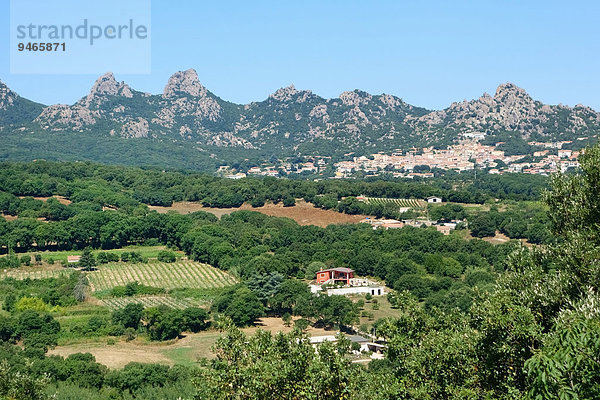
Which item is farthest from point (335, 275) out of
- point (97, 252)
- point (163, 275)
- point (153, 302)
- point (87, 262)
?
point (97, 252)

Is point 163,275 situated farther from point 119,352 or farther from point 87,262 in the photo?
point 119,352

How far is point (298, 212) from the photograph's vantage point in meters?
87.2

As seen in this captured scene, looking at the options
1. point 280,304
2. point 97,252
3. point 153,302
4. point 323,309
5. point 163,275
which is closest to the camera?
point 323,309

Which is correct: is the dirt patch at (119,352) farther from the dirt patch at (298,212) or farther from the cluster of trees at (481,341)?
the dirt patch at (298,212)

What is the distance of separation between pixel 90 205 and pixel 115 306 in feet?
121

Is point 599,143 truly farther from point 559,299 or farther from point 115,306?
point 115,306

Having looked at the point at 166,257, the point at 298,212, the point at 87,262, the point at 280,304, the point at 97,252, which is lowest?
the point at 280,304

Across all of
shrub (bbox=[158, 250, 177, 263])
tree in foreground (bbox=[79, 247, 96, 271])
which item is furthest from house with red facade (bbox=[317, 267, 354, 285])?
tree in foreground (bbox=[79, 247, 96, 271])

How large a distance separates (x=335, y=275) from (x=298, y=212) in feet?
118

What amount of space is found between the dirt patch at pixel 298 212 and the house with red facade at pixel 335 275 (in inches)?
1100

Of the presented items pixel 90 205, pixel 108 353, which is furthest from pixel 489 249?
pixel 90 205

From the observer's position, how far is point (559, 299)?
439 inches

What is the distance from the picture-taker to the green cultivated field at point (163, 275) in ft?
167

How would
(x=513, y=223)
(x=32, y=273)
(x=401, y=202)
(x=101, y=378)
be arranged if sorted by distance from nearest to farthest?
(x=101, y=378) → (x=32, y=273) → (x=513, y=223) → (x=401, y=202)
